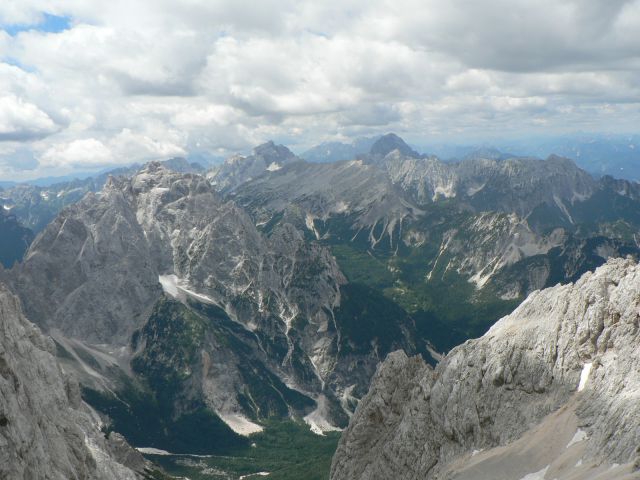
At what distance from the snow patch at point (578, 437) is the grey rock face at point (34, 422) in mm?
61201

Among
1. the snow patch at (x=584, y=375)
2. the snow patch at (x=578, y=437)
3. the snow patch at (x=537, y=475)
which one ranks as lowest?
the snow patch at (x=537, y=475)

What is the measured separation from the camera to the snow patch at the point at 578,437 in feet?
229

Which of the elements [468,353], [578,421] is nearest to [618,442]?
[578,421]

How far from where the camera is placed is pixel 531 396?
82.5 m

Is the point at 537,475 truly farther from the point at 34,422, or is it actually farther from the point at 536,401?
the point at 34,422

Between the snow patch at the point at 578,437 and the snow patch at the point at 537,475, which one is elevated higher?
the snow patch at the point at 578,437

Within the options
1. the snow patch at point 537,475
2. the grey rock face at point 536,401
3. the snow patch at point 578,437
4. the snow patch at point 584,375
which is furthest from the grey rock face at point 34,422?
the snow patch at point 584,375

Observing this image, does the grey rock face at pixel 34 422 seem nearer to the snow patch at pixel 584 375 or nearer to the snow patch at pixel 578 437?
the snow patch at pixel 578 437

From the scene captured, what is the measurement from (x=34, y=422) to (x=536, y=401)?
65.8 m

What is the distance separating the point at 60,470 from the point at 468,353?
62.9 metres

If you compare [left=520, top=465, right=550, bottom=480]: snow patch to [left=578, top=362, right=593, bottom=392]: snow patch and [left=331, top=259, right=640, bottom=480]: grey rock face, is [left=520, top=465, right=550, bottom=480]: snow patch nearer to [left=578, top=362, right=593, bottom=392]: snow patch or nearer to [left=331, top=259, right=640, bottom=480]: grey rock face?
[left=331, top=259, right=640, bottom=480]: grey rock face

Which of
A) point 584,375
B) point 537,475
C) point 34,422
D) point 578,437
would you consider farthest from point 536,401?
point 34,422

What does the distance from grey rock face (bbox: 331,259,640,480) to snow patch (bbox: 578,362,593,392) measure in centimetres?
16

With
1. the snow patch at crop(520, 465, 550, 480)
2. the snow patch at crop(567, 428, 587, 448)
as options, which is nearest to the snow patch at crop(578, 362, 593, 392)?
the snow patch at crop(567, 428, 587, 448)
